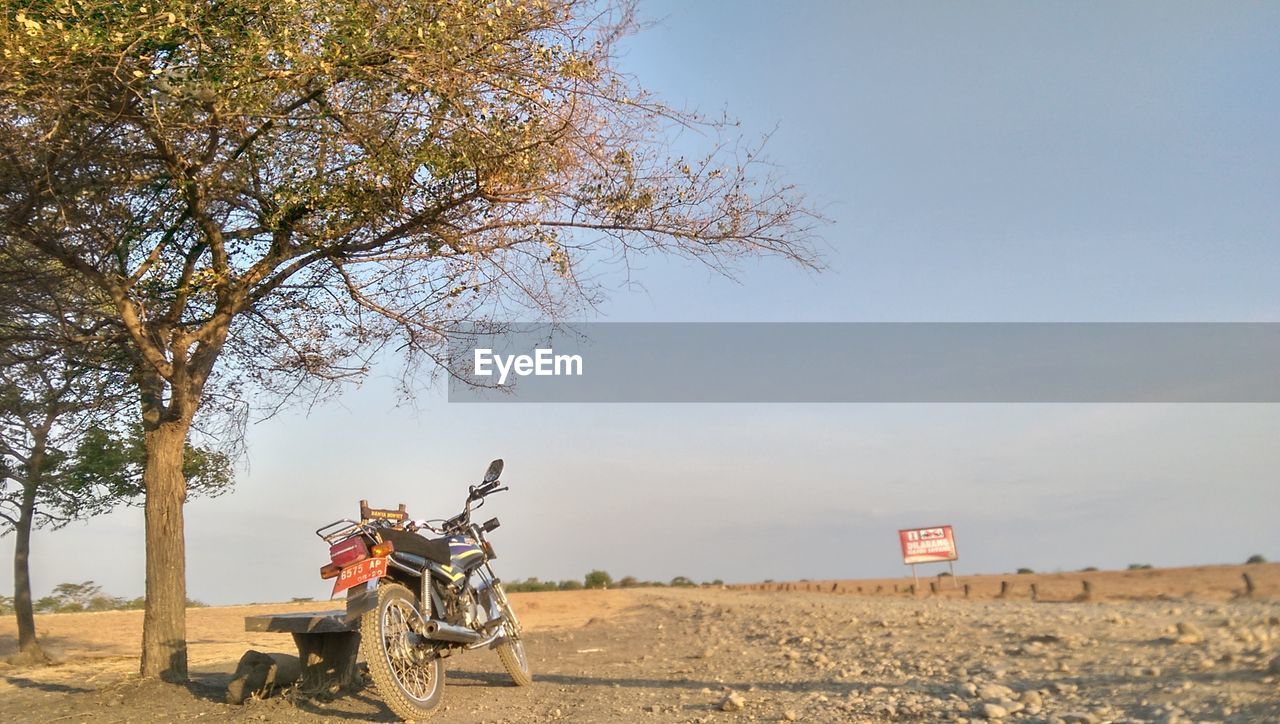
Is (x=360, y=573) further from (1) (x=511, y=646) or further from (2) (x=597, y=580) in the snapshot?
(2) (x=597, y=580)

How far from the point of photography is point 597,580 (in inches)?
1646

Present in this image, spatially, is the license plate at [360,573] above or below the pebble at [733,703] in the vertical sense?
above

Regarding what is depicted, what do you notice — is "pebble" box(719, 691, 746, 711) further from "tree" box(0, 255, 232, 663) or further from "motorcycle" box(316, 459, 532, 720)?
"tree" box(0, 255, 232, 663)

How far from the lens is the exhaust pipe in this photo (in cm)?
721

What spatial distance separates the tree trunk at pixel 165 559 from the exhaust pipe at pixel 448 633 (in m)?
3.32

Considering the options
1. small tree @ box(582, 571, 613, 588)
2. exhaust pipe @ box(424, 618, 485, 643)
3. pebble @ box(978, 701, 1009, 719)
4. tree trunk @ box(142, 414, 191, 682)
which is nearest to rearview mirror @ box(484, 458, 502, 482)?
exhaust pipe @ box(424, 618, 485, 643)

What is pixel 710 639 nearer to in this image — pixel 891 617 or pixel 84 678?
pixel 891 617

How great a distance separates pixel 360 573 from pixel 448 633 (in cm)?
88

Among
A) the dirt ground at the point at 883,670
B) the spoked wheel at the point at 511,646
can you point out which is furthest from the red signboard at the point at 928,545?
the spoked wheel at the point at 511,646

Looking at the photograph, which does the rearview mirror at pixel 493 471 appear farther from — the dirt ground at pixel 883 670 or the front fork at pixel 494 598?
the dirt ground at pixel 883 670

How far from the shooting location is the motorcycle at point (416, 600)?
676cm

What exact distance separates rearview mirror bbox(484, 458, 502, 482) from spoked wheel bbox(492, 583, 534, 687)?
100cm

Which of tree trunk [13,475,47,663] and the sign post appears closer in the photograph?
tree trunk [13,475,47,663]

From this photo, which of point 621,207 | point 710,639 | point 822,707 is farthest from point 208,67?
point 710,639
